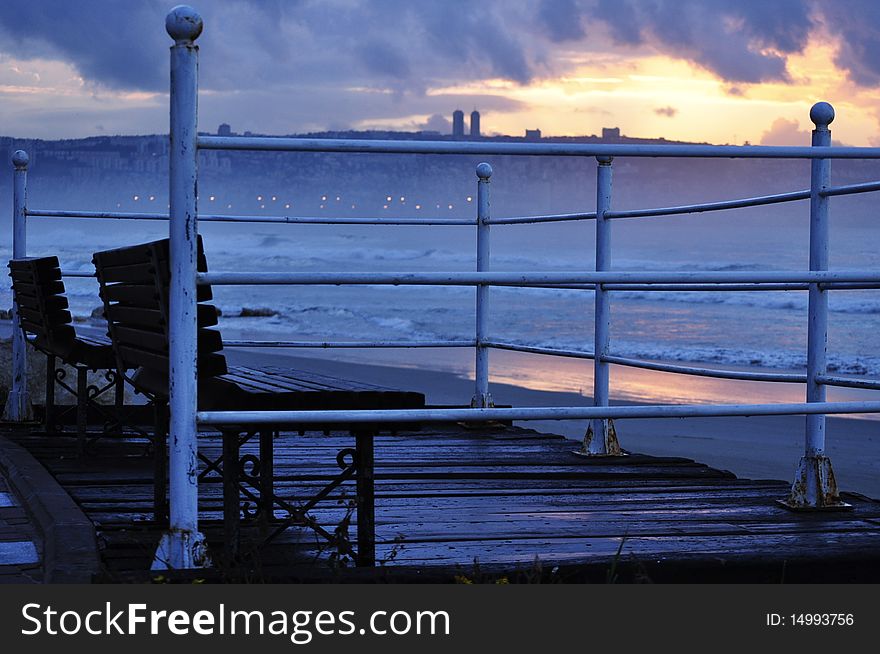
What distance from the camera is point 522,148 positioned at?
9.72ft

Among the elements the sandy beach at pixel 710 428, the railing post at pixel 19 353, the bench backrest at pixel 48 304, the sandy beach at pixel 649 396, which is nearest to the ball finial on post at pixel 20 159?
the railing post at pixel 19 353

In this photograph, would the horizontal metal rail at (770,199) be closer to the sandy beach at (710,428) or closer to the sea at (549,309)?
the sandy beach at (710,428)

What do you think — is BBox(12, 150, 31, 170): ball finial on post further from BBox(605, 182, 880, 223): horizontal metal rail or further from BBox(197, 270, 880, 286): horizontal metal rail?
BBox(197, 270, 880, 286): horizontal metal rail

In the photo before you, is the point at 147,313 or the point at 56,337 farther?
the point at 56,337

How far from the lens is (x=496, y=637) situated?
2.18 metres

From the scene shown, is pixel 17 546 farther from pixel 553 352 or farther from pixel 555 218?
pixel 555 218

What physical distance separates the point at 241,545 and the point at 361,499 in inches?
15.9

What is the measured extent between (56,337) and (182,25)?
2.67m

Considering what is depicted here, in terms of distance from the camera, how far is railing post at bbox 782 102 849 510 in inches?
149

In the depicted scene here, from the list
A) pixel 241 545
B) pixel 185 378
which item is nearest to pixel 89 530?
pixel 241 545

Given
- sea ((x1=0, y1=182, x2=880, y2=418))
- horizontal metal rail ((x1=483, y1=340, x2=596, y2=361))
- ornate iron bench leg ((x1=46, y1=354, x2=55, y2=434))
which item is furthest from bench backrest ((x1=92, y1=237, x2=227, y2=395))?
sea ((x1=0, y1=182, x2=880, y2=418))

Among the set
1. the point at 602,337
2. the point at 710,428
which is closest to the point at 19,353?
the point at 602,337

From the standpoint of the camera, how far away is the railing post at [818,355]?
3777mm

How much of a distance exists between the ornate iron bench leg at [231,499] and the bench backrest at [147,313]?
177 millimetres
